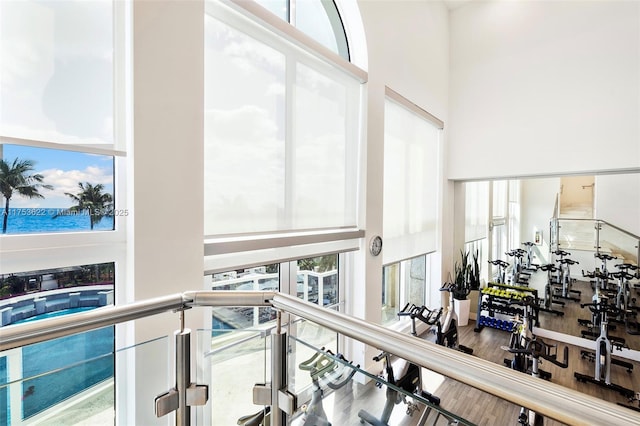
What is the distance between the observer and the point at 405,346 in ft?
2.25

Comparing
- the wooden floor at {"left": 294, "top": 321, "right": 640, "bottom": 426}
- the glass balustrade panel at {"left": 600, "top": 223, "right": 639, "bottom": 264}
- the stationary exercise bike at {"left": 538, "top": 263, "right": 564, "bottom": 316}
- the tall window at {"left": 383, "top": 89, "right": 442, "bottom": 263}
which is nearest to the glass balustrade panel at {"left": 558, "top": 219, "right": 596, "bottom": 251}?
the glass balustrade panel at {"left": 600, "top": 223, "right": 639, "bottom": 264}

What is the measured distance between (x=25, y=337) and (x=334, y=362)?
38.7 inches

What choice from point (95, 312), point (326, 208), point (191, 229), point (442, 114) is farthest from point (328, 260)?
point (442, 114)

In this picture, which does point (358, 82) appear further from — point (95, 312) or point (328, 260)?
point (95, 312)

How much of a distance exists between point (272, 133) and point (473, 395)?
3.30 meters

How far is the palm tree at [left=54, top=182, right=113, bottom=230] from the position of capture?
4.71 ft

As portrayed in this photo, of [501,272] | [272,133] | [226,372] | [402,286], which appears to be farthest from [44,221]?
[501,272]

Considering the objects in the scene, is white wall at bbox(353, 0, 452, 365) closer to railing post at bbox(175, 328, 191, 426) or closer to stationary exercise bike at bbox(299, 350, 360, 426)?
stationary exercise bike at bbox(299, 350, 360, 426)

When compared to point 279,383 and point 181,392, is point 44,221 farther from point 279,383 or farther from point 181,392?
point 279,383

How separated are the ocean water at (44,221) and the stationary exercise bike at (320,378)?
49.7 inches

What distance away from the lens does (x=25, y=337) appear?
76 cm

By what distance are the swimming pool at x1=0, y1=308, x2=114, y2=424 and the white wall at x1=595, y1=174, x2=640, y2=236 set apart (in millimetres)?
5312

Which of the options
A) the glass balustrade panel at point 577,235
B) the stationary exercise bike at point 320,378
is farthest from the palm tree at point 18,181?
the glass balustrade panel at point 577,235

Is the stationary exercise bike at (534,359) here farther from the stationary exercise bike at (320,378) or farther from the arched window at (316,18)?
the arched window at (316,18)
